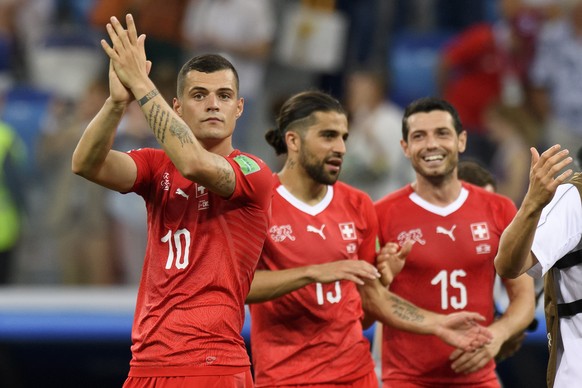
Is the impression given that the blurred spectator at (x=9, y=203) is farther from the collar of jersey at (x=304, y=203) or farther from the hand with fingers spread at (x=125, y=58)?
the hand with fingers spread at (x=125, y=58)

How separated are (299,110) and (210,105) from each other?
4.34 ft

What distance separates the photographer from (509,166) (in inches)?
367

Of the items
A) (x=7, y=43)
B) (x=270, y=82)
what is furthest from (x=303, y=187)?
(x=7, y=43)

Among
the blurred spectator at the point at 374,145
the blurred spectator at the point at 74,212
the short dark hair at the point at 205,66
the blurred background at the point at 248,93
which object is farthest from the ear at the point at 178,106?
the blurred spectator at the point at 74,212

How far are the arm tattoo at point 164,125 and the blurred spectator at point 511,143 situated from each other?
539cm

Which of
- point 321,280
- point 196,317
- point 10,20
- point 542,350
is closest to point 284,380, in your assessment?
point 321,280

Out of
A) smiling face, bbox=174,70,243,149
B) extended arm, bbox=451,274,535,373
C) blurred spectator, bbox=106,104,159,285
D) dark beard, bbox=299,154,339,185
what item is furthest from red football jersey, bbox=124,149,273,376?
blurred spectator, bbox=106,104,159,285

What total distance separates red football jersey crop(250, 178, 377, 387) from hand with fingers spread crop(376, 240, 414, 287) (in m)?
0.16

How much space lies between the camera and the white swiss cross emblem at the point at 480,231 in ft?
18.7

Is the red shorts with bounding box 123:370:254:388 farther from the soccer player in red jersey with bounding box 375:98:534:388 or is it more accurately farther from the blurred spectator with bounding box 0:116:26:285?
the blurred spectator with bounding box 0:116:26:285

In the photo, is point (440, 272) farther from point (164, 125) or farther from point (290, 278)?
point (164, 125)

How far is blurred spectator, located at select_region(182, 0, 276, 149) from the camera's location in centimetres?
1007

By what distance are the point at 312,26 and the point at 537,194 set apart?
651cm

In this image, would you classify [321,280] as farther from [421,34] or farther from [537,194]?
[421,34]
